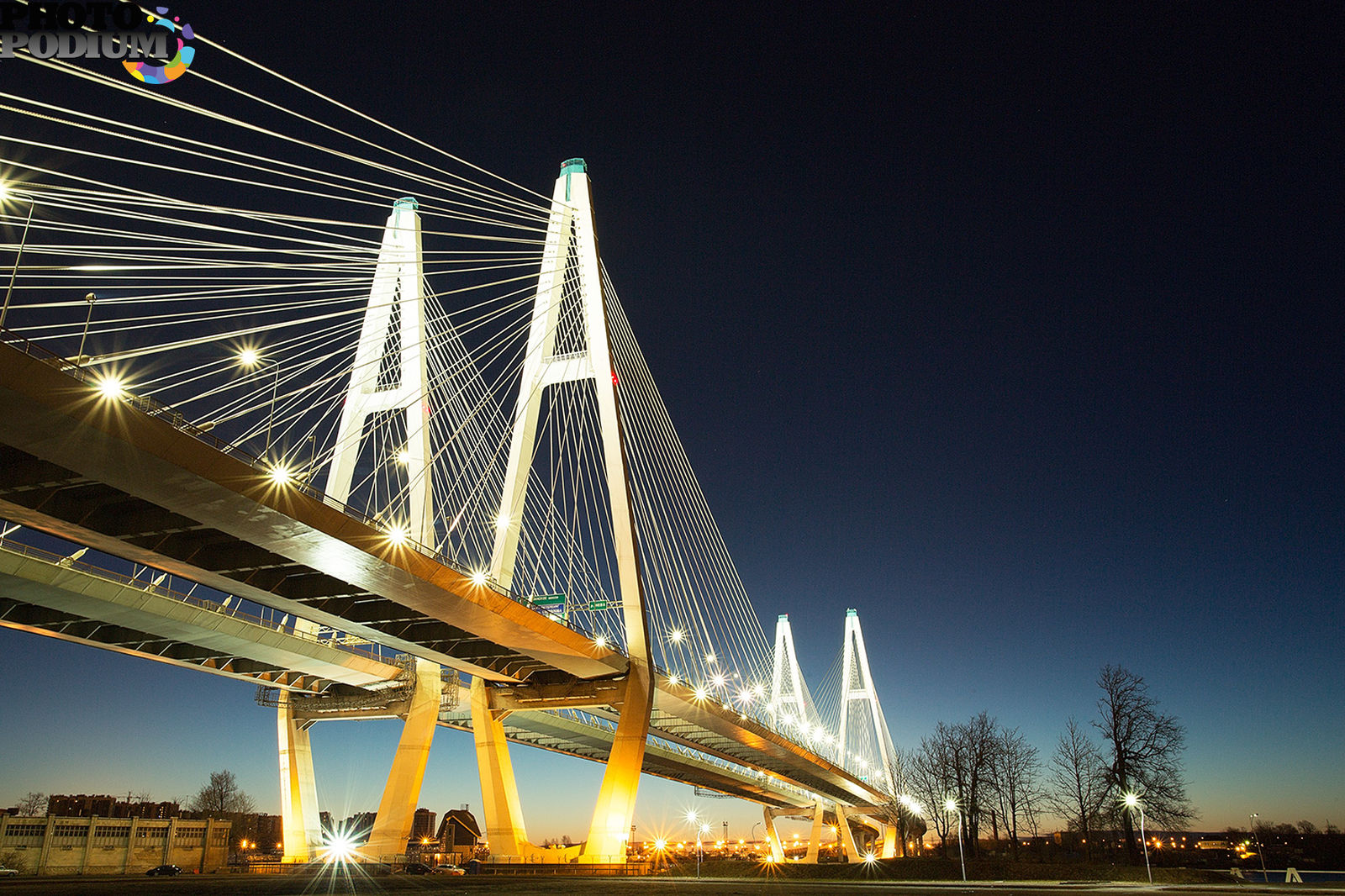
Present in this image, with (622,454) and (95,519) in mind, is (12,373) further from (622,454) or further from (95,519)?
(622,454)

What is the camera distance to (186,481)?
18453 mm

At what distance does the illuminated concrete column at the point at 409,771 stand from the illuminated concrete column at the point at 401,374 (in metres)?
8.35

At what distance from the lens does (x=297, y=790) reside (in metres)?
38.3

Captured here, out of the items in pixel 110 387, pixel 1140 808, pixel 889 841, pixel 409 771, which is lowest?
pixel 889 841

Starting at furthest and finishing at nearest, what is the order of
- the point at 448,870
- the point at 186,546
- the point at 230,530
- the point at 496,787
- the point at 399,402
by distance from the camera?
the point at 448,870
the point at 496,787
the point at 399,402
the point at 186,546
the point at 230,530

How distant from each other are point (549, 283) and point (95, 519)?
1589 cm

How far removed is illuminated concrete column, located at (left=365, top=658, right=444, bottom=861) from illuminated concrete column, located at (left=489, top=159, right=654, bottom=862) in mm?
6782

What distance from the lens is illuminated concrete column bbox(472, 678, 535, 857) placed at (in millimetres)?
34469

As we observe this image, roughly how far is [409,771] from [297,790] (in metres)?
9.55

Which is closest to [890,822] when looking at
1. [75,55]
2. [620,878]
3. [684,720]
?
[684,720]

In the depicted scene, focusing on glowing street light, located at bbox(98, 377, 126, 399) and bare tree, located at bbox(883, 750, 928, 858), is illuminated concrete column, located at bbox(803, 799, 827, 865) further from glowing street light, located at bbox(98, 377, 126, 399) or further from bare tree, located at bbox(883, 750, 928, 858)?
glowing street light, located at bbox(98, 377, 126, 399)

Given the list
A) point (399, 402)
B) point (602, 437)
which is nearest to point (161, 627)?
point (399, 402)

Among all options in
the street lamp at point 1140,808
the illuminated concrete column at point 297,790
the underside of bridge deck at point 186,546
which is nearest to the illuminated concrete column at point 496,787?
the underside of bridge deck at point 186,546

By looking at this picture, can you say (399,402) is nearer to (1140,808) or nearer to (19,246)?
(19,246)
